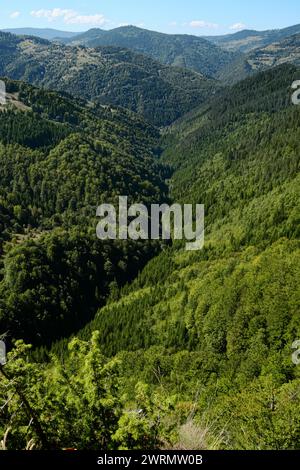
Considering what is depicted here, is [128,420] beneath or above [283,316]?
above

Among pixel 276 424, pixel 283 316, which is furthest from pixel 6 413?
pixel 283 316

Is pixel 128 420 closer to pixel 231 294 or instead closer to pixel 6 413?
pixel 6 413

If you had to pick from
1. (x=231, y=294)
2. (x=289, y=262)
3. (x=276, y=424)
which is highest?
(x=276, y=424)

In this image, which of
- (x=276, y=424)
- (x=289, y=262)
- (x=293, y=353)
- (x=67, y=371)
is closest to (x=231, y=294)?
(x=289, y=262)

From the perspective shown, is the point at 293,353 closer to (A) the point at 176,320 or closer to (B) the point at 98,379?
(A) the point at 176,320

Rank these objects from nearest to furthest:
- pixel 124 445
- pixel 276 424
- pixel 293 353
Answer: pixel 124 445
pixel 276 424
pixel 293 353

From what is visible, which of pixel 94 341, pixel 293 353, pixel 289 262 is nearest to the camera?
pixel 94 341
